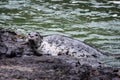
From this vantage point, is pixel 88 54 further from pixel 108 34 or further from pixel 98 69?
pixel 108 34

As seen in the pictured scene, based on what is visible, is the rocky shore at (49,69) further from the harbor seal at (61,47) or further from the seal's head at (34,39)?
the seal's head at (34,39)

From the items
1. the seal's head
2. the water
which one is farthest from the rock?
the water

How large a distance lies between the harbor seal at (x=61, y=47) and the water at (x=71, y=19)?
3.51ft

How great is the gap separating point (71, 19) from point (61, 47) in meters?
4.63

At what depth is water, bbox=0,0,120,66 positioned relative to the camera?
11.2m

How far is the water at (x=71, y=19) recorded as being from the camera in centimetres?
1116

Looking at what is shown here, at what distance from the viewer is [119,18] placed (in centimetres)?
1359

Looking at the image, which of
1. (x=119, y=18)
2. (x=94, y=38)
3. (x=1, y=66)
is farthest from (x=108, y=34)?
(x=1, y=66)

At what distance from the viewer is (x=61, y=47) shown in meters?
8.68

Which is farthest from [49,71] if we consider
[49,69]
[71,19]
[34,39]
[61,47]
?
[71,19]

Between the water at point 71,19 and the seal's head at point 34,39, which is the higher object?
the seal's head at point 34,39

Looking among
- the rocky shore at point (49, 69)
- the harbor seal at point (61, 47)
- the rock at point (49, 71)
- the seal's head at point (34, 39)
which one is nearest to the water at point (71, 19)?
the harbor seal at point (61, 47)

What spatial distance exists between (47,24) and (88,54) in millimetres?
4375

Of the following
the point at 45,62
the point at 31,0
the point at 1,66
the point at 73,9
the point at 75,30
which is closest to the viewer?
the point at 1,66
